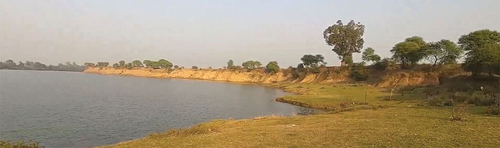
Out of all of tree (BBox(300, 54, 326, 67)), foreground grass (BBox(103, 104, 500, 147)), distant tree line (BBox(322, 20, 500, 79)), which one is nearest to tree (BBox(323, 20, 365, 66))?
distant tree line (BBox(322, 20, 500, 79))

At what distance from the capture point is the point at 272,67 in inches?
5591

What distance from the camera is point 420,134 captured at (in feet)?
53.5

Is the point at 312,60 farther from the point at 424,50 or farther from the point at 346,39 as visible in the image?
the point at 424,50

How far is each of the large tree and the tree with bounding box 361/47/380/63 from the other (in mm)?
22823

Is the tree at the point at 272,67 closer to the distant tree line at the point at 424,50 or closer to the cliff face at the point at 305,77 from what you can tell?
the cliff face at the point at 305,77

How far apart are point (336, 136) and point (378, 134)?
6.39 feet

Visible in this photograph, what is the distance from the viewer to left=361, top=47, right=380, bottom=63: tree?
108 metres

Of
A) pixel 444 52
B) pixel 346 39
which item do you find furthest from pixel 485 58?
pixel 346 39

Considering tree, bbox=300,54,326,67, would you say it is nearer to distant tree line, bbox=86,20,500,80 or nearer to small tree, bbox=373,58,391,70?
distant tree line, bbox=86,20,500,80

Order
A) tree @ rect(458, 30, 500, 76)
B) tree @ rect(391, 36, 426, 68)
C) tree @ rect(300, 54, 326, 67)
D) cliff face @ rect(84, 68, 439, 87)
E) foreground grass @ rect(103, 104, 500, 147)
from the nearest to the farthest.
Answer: foreground grass @ rect(103, 104, 500, 147) < tree @ rect(458, 30, 500, 76) < cliff face @ rect(84, 68, 439, 87) < tree @ rect(391, 36, 426, 68) < tree @ rect(300, 54, 326, 67)

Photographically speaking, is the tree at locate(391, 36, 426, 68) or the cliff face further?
the tree at locate(391, 36, 426, 68)

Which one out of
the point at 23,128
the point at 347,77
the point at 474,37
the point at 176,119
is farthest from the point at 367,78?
the point at 23,128

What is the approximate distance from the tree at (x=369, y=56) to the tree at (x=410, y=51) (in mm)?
10591

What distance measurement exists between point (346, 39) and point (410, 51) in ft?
71.8
